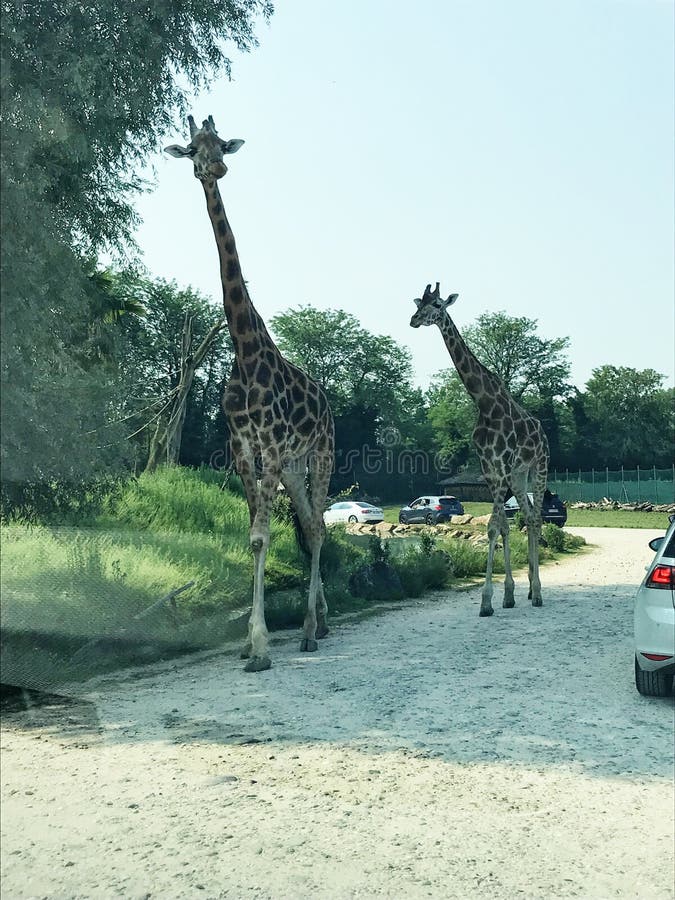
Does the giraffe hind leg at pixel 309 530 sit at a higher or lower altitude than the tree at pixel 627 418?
lower

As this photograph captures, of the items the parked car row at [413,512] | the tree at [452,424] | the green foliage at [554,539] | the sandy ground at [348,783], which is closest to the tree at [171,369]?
the sandy ground at [348,783]

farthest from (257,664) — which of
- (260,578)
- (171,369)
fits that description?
(171,369)

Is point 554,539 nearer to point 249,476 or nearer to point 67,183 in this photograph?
point 249,476

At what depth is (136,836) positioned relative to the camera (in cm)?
362

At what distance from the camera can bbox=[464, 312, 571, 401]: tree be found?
284ft

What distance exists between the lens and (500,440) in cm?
1369

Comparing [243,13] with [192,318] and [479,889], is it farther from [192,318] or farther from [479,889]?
[192,318]

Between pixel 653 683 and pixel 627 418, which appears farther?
pixel 627 418

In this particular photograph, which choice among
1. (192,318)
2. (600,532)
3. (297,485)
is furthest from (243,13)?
(600,532)

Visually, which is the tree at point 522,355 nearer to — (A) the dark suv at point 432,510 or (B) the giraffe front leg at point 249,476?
(A) the dark suv at point 432,510

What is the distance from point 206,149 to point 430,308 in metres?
5.67

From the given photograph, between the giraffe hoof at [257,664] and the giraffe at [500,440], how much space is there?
17.9 ft

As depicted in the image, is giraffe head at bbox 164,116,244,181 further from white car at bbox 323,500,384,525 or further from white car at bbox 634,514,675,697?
white car at bbox 323,500,384,525

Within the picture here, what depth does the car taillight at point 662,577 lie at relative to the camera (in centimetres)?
678
